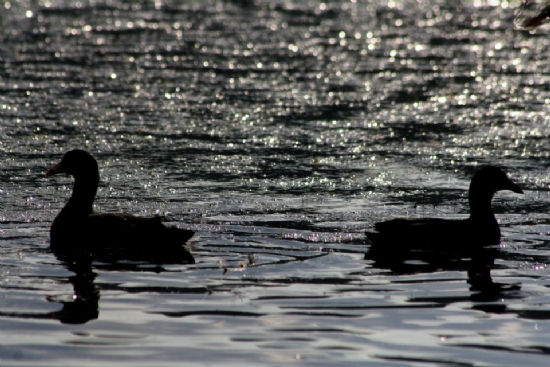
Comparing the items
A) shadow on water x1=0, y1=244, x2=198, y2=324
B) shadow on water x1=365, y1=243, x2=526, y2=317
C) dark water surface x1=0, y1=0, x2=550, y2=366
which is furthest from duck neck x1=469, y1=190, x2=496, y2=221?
shadow on water x1=0, y1=244, x2=198, y2=324

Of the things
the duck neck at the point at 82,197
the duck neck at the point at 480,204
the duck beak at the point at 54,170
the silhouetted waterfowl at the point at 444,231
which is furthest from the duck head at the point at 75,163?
the duck neck at the point at 480,204

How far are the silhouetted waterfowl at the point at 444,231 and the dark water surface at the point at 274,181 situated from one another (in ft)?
0.89

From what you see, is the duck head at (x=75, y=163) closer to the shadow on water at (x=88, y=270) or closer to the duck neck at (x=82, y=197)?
the duck neck at (x=82, y=197)

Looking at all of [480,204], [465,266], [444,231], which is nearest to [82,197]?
[444,231]

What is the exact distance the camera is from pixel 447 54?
28.6 meters

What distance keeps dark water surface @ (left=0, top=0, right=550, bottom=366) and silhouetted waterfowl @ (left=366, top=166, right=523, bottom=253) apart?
271mm

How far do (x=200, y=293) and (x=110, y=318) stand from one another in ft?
3.38

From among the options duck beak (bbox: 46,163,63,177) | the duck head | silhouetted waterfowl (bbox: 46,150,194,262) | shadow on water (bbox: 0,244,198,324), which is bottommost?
shadow on water (bbox: 0,244,198,324)

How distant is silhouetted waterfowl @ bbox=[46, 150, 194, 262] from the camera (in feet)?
38.3

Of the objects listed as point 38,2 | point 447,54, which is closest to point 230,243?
→ point 447,54

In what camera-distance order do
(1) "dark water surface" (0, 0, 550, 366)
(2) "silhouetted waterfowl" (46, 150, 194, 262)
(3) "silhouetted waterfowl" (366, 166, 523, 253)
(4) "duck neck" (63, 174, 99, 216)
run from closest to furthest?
1. (1) "dark water surface" (0, 0, 550, 366)
2. (2) "silhouetted waterfowl" (46, 150, 194, 262)
3. (3) "silhouetted waterfowl" (366, 166, 523, 253)
4. (4) "duck neck" (63, 174, 99, 216)

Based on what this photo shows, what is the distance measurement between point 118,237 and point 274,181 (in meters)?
4.04

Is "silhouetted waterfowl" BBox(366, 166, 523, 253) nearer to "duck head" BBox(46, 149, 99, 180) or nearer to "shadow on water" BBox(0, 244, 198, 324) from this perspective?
"shadow on water" BBox(0, 244, 198, 324)

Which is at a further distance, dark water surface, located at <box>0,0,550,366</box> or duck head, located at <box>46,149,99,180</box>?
duck head, located at <box>46,149,99,180</box>
